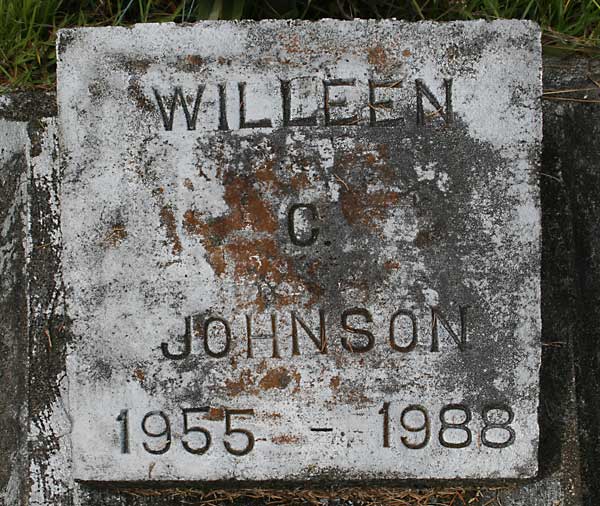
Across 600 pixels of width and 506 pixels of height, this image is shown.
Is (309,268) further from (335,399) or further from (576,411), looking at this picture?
(576,411)

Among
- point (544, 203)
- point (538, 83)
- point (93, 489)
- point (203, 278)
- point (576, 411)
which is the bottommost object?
point (93, 489)

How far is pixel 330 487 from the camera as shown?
2.01 metres

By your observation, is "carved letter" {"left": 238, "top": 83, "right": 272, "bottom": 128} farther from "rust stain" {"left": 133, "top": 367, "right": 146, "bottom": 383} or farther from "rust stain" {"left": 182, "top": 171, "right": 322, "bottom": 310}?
"rust stain" {"left": 133, "top": 367, "right": 146, "bottom": 383}

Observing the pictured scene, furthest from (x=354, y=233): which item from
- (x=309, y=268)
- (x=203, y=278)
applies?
(x=203, y=278)

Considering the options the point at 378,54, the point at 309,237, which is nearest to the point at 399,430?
the point at 309,237

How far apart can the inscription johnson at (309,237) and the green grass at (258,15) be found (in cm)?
49

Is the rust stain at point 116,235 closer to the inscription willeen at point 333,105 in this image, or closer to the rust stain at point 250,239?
the rust stain at point 250,239

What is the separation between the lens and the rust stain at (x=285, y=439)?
184 centimetres

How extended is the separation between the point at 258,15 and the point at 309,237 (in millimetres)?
836

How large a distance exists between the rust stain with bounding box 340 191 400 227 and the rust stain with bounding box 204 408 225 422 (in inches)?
21.9

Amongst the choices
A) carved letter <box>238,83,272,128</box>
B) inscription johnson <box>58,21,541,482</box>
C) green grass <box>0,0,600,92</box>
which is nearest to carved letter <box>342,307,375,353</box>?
inscription johnson <box>58,21,541,482</box>

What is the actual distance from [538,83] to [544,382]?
0.83 m

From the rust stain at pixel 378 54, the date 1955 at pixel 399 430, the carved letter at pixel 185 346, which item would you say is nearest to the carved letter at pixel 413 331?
the date 1955 at pixel 399 430

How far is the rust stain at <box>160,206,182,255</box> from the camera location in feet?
5.96
